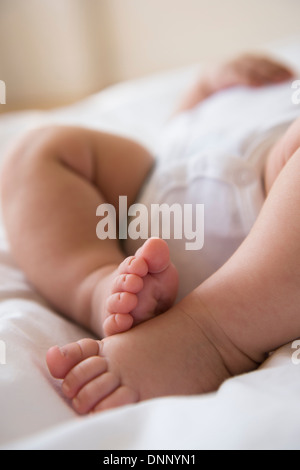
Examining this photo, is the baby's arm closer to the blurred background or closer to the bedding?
the bedding

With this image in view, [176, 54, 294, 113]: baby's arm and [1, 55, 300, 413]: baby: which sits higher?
[176, 54, 294, 113]: baby's arm

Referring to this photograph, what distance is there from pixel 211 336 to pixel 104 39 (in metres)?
2.22

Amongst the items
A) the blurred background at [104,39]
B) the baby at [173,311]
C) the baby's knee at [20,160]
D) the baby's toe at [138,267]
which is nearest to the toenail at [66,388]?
the baby at [173,311]

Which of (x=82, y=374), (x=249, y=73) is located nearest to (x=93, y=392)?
(x=82, y=374)

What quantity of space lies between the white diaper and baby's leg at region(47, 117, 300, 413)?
10cm

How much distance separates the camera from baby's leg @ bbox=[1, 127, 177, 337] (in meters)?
0.45

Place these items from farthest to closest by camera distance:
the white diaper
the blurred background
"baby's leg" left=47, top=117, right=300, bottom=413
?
1. the blurred background
2. the white diaper
3. "baby's leg" left=47, top=117, right=300, bottom=413

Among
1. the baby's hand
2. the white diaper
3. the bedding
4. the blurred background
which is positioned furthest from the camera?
the blurred background

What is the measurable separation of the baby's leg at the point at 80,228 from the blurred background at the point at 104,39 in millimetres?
1359

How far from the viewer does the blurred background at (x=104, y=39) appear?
1.86 m

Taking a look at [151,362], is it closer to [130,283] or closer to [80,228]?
[130,283]

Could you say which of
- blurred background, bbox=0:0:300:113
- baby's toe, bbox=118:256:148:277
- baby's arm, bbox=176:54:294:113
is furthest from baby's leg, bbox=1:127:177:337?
blurred background, bbox=0:0:300:113

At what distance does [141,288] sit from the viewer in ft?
1.43
